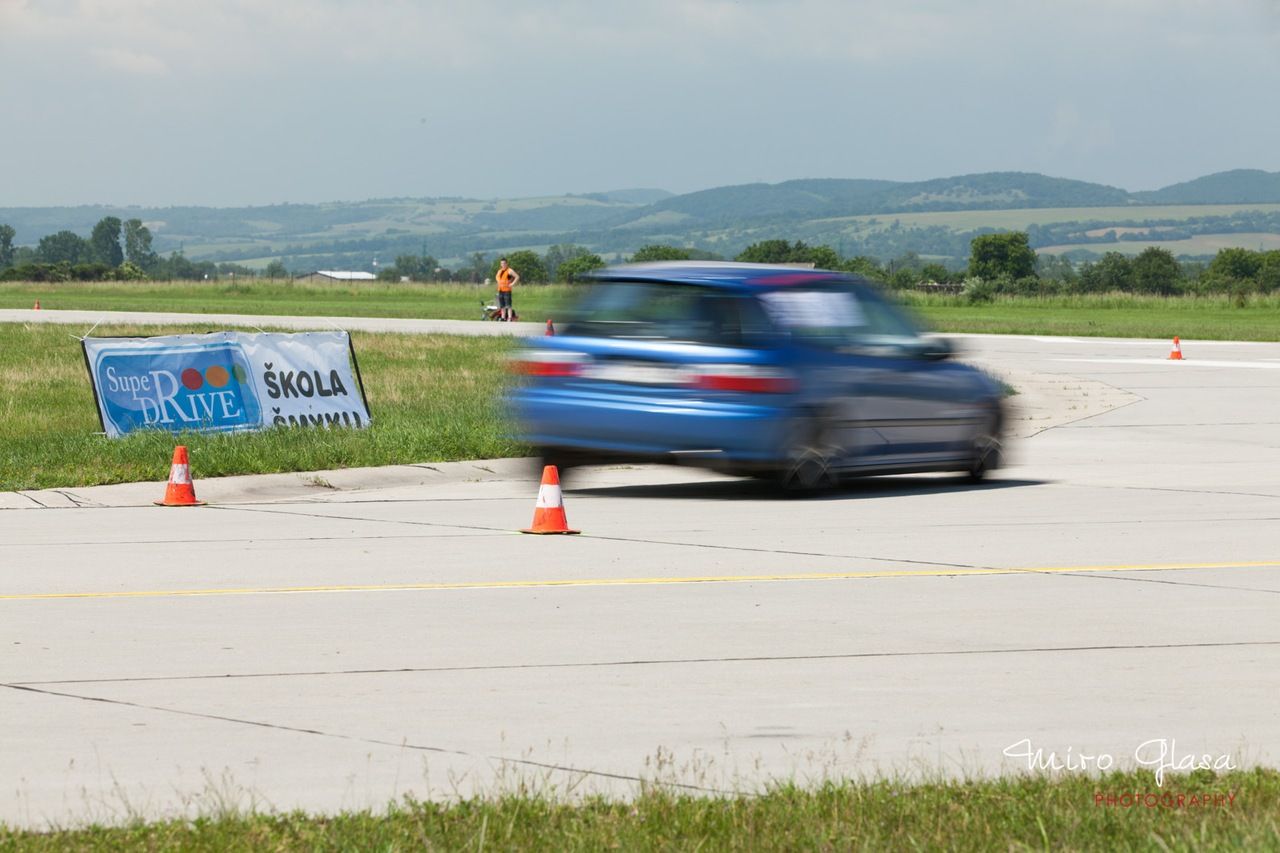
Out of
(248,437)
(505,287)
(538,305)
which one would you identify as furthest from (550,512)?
(538,305)

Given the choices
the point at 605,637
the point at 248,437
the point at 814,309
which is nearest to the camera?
the point at 605,637

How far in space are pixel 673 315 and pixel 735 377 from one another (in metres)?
0.69

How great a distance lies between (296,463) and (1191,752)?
1056 cm

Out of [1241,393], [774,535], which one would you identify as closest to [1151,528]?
[774,535]

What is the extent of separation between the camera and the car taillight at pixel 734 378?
13.5 metres

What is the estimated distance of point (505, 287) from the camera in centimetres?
4666

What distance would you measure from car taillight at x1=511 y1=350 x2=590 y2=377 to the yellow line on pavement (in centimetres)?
409

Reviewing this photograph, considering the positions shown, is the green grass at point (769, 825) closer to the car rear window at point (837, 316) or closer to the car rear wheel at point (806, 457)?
the car rear wheel at point (806, 457)

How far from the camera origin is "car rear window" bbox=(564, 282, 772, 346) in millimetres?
13633

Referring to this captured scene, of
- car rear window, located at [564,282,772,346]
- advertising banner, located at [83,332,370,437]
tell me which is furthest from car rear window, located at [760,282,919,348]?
advertising banner, located at [83,332,370,437]

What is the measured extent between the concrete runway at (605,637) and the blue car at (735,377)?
47cm

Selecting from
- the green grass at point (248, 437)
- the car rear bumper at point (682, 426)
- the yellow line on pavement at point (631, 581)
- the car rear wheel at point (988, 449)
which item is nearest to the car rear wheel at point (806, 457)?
the car rear bumper at point (682, 426)

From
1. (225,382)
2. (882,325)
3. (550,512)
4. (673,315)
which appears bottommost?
(550,512)

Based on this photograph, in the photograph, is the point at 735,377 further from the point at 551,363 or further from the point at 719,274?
the point at 551,363
